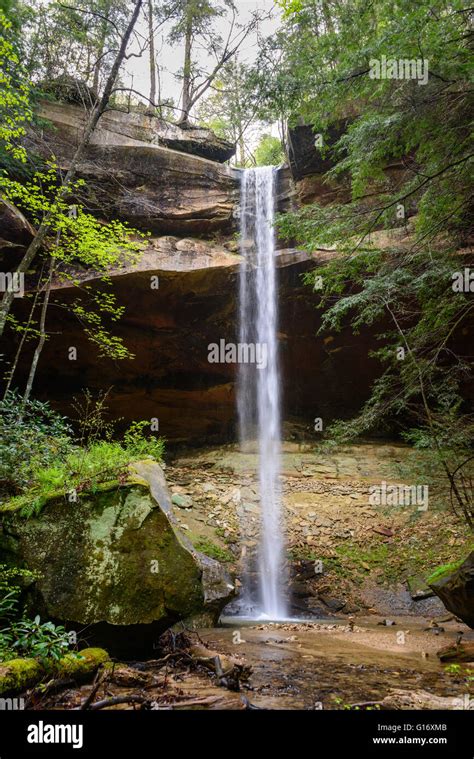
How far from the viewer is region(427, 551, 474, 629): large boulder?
442cm

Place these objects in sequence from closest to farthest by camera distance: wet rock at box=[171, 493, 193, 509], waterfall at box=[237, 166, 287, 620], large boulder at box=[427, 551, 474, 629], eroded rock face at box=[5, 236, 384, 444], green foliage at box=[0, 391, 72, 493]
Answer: large boulder at box=[427, 551, 474, 629] → green foliage at box=[0, 391, 72, 493] → wet rock at box=[171, 493, 193, 509] → waterfall at box=[237, 166, 287, 620] → eroded rock face at box=[5, 236, 384, 444]

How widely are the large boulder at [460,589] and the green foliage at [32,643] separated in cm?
418

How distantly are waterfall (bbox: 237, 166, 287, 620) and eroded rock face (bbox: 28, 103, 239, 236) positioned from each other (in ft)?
2.76

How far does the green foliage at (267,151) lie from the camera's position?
64.8 feet

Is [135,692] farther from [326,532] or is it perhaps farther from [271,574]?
[326,532]

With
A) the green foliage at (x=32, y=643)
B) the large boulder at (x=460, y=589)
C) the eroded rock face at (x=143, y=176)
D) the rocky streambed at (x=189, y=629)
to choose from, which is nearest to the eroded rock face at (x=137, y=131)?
the eroded rock face at (x=143, y=176)

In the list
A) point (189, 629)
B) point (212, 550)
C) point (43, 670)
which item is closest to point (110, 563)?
point (43, 670)

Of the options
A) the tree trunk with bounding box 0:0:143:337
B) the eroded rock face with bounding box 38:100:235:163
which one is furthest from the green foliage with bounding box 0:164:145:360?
the eroded rock face with bounding box 38:100:235:163

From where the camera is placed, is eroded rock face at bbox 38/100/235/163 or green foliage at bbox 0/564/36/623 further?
eroded rock face at bbox 38/100/235/163

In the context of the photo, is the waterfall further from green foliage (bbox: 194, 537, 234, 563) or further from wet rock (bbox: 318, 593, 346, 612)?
wet rock (bbox: 318, 593, 346, 612)

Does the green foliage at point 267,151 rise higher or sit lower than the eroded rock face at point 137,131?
higher

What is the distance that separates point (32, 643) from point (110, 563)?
92 cm

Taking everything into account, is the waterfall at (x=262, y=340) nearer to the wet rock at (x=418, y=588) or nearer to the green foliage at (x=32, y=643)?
the wet rock at (x=418, y=588)
